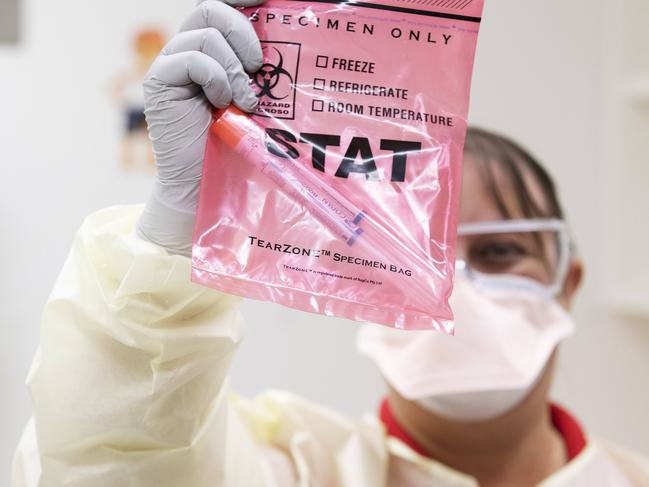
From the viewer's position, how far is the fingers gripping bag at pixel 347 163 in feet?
2.16

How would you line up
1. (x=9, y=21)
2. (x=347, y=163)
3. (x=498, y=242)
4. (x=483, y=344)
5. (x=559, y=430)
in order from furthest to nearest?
(x=9, y=21)
(x=559, y=430)
(x=498, y=242)
(x=483, y=344)
(x=347, y=163)

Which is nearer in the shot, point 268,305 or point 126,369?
point 126,369

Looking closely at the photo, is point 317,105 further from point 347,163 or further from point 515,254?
point 515,254

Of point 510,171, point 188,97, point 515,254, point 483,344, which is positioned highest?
point 188,97

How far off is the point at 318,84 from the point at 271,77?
0.15ft

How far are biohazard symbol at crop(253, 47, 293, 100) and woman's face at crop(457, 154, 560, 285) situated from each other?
0.59m

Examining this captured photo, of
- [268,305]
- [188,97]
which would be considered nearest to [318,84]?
[188,97]

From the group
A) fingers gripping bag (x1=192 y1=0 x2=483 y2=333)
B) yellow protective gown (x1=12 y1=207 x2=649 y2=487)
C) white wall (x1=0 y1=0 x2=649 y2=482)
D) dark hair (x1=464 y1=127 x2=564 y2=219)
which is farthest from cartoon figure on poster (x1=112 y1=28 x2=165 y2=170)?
fingers gripping bag (x1=192 y1=0 x2=483 y2=333)

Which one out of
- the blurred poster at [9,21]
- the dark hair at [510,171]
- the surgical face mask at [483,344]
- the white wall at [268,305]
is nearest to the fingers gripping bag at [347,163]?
the surgical face mask at [483,344]

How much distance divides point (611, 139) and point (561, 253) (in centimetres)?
70

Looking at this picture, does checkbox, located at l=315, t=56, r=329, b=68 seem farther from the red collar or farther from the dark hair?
the red collar

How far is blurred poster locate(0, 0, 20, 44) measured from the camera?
1.57 m

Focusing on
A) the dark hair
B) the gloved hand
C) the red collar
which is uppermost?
the gloved hand

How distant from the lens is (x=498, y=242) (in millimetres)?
1190
